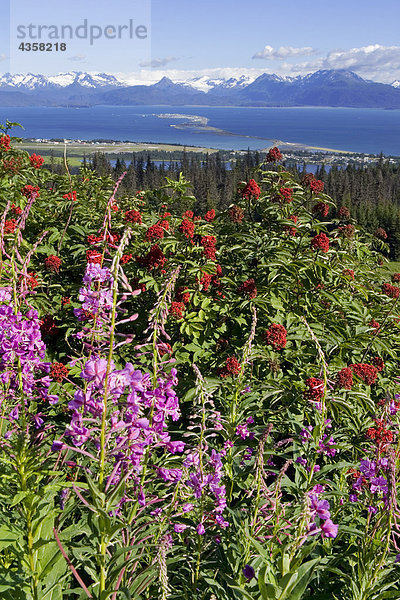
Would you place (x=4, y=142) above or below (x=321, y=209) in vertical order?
above

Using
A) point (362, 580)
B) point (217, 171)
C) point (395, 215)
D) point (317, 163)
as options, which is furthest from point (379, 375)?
point (317, 163)

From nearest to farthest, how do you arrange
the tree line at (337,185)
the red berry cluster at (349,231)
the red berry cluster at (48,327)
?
1. the red berry cluster at (48,327)
2. the red berry cluster at (349,231)
3. the tree line at (337,185)

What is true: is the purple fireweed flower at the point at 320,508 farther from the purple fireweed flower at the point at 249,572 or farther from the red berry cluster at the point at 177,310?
the red berry cluster at the point at 177,310

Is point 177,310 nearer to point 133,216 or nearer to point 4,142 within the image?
point 133,216

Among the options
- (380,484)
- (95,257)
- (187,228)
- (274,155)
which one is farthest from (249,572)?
(274,155)

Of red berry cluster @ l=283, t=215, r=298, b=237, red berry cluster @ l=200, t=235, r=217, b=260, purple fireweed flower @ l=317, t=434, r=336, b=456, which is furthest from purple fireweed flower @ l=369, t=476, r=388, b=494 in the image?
red berry cluster @ l=283, t=215, r=298, b=237

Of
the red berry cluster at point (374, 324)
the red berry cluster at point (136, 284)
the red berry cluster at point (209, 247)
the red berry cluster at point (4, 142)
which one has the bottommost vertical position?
the red berry cluster at point (374, 324)

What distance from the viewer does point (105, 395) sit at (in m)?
2.06

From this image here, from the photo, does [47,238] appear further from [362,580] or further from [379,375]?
[362,580]

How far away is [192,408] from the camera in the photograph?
10.2 ft

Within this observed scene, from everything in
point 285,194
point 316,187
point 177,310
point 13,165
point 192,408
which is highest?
point 13,165

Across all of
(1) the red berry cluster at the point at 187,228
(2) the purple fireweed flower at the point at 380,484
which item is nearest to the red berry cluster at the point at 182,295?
(1) the red berry cluster at the point at 187,228

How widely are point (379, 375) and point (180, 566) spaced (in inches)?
149

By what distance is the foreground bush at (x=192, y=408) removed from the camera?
2348 mm
